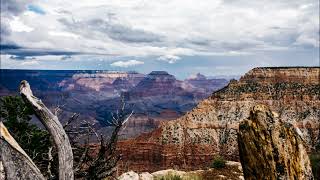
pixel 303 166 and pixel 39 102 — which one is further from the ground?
pixel 39 102

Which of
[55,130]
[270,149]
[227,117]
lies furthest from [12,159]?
[227,117]

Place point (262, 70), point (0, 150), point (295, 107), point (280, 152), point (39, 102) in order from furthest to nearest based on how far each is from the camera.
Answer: point (262, 70)
point (295, 107)
point (280, 152)
point (39, 102)
point (0, 150)

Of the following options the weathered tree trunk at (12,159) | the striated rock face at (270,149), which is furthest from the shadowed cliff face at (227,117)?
the weathered tree trunk at (12,159)

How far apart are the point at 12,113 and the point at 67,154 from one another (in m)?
26.7

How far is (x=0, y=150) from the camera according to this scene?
677cm

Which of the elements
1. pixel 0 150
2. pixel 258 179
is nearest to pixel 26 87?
pixel 0 150

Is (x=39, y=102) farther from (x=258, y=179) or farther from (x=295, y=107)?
(x=295, y=107)

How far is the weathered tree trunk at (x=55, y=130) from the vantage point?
719 cm

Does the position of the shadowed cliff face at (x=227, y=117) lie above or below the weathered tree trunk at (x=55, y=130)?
below

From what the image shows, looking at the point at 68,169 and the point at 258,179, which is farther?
the point at 258,179

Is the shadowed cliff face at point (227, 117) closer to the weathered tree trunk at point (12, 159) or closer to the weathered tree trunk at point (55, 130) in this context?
the weathered tree trunk at point (55, 130)

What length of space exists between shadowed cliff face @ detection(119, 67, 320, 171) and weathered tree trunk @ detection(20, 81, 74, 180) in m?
105

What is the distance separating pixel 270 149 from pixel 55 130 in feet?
15.3

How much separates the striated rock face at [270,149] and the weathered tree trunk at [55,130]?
4252mm
